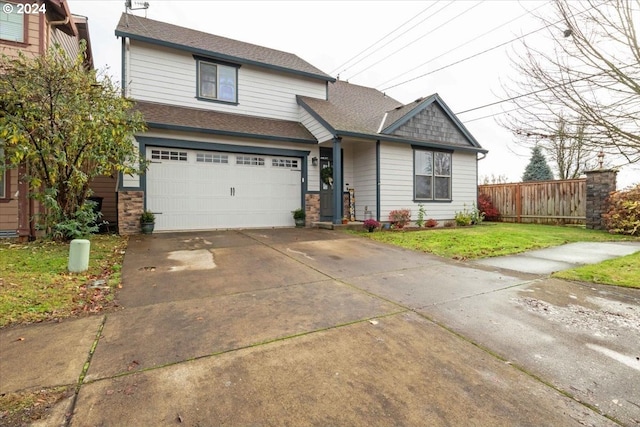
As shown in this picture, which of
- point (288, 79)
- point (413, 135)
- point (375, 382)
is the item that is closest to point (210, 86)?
point (288, 79)

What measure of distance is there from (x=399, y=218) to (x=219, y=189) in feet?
Result: 19.4

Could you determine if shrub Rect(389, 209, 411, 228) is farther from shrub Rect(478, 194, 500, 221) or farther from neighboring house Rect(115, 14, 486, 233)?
shrub Rect(478, 194, 500, 221)

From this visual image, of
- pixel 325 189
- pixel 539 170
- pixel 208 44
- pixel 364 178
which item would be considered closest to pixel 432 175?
pixel 364 178

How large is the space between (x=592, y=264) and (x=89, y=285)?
7926mm

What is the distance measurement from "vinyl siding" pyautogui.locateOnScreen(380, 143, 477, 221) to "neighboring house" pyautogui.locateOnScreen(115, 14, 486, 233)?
0.13 ft

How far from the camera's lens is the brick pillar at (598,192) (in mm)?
10414

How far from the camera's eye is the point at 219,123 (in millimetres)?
9539

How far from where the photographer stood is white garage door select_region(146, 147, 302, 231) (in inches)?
347

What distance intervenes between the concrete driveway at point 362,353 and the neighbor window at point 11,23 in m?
7.68

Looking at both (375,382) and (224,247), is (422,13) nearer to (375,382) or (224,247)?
(224,247)

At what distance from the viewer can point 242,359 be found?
2293 mm

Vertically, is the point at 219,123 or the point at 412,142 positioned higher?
the point at 219,123

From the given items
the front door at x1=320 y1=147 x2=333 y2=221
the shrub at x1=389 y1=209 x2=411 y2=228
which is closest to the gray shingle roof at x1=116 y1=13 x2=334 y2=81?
the front door at x1=320 y1=147 x2=333 y2=221

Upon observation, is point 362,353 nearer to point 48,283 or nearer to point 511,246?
point 48,283
